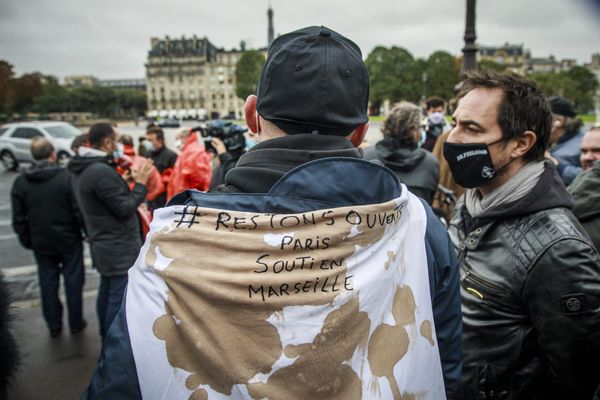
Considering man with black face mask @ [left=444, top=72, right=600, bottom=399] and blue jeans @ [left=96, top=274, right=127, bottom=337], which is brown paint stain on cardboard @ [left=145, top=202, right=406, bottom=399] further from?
blue jeans @ [left=96, top=274, right=127, bottom=337]

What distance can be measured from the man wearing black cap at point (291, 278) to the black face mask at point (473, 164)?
98cm

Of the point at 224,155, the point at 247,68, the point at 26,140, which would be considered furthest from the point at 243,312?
the point at 247,68

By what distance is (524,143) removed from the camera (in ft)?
6.61

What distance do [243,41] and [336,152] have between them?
408 ft

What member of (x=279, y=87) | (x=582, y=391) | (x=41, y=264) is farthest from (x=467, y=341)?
(x=41, y=264)

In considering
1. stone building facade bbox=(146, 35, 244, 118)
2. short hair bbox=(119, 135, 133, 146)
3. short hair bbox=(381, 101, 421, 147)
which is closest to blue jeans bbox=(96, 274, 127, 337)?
short hair bbox=(381, 101, 421, 147)

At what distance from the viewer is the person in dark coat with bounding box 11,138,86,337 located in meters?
4.38

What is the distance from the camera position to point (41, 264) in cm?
450

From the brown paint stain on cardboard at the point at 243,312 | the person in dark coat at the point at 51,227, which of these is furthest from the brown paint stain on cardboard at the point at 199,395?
the person in dark coat at the point at 51,227

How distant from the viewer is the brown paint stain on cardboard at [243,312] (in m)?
1.03

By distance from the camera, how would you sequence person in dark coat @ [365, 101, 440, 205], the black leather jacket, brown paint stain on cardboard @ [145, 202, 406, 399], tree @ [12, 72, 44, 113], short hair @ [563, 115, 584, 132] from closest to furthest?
brown paint stain on cardboard @ [145, 202, 406, 399]
the black leather jacket
person in dark coat @ [365, 101, 440, 205]
short hair @ [563, 115, 584, 132]
tree @ [12, 72, 44, 113]

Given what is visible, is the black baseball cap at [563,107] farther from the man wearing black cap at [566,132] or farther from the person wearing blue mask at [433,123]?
the person wearing blue mask at [433,123]

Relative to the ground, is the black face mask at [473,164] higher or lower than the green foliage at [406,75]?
lower

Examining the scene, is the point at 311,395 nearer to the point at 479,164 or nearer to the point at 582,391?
the point at 582,391
